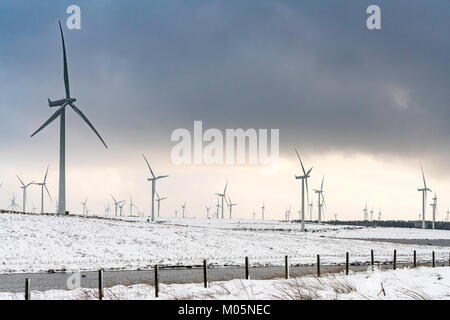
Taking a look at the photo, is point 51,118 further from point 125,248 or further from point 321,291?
point 321,291

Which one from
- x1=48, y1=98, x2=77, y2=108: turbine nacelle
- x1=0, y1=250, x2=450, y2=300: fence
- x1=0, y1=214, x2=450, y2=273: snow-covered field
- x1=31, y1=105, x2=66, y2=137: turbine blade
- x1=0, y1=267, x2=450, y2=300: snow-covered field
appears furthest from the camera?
x1=48, y1=98, x2=77, y2=108: turbine nacelle

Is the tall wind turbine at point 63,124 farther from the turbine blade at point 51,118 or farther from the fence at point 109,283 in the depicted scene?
the fence at point 109,283

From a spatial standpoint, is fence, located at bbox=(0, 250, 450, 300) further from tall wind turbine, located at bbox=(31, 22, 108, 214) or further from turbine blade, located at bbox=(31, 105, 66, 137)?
turbine blade, located at bbox=(31, 105, 66, 137)

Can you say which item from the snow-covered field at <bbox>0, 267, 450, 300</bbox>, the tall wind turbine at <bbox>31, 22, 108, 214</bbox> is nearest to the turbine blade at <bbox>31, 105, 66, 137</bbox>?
the tall wind turbine at <bbox>31, 22, 108, 214</bbox>

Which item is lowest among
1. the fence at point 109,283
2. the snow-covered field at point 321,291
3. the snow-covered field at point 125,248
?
the snow-covered field at point 125,248

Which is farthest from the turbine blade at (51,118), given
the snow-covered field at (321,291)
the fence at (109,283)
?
the snow-covered field at (321,291)

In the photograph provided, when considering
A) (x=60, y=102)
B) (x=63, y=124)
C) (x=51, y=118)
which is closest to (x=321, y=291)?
(x=63, y=124)

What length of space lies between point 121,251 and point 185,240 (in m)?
11.2

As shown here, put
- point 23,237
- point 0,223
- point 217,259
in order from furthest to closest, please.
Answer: point 0,223
point 23,237
point 217,259
